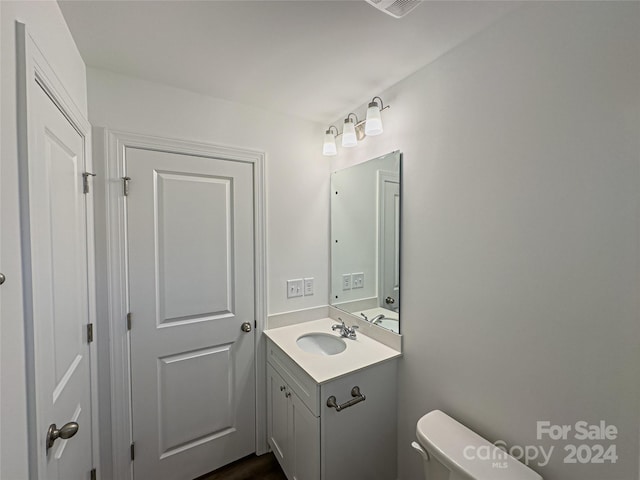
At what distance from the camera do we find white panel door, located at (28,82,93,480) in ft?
2.51

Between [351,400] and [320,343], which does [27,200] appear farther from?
[320,343]

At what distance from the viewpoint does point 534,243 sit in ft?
3.28

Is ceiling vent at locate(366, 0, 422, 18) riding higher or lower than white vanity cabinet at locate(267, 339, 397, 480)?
higher

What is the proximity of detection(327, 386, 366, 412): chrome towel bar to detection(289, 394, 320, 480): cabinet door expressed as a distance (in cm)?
10

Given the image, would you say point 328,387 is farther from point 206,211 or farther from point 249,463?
point 206,211

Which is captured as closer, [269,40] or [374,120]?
[269,40]

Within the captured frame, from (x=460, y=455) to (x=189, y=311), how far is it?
1505 mm

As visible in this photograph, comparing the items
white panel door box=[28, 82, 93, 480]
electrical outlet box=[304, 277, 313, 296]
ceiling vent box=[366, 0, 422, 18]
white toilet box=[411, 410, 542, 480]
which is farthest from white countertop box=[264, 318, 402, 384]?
ceiling vent box=[366, 0, 422, 18]

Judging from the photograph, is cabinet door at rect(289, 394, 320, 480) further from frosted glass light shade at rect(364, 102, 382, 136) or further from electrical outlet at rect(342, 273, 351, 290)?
frosted glass light shade at rect(364, 102, 382, 136)

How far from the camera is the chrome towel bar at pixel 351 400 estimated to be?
1283mm

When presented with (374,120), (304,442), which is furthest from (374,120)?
(304,442)

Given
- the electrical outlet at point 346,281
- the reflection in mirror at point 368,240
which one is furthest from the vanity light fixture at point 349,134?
the electrical outlet at point 346,281

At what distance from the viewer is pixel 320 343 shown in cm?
184

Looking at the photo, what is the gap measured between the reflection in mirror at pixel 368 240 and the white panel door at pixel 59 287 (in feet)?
4.83
